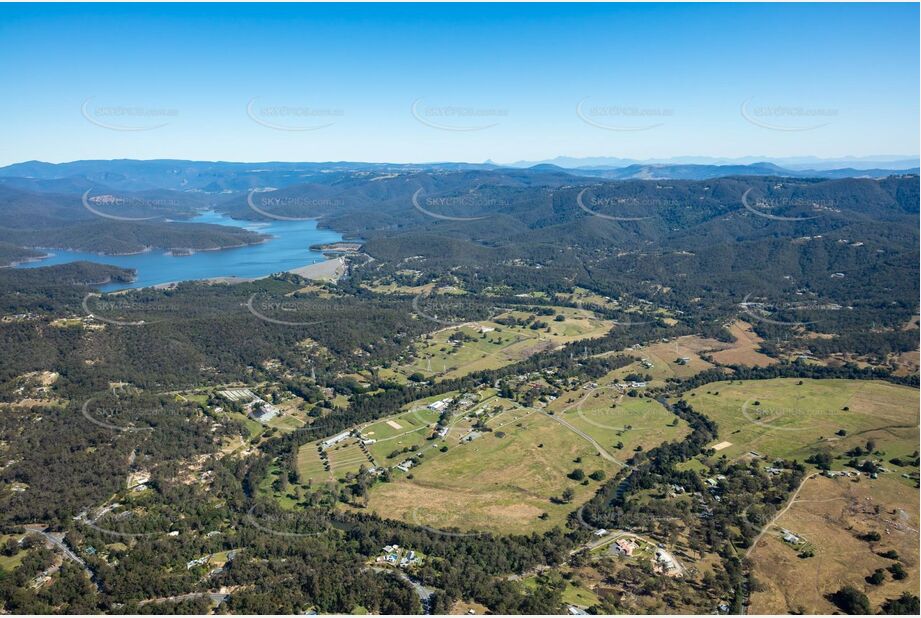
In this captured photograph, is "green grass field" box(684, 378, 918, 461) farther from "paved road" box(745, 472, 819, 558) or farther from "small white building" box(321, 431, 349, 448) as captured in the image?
"small white building" box(321, 431, 349, 448)

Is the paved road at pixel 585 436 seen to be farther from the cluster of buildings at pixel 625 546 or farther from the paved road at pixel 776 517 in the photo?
the paved road at pixel 776 517

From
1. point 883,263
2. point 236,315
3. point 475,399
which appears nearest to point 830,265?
point 883,263

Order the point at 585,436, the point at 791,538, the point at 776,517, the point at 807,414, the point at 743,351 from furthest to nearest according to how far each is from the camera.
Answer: the point at 743,351, the point at 807,414, the point at 585,436, the point at 776,517, the point at 791,538

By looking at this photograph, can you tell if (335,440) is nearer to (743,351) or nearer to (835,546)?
(835,546)

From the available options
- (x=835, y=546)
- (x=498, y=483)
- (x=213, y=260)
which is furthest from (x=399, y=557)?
(x=213, y=260)

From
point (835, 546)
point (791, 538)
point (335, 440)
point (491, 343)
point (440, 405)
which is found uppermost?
point (491, 343)

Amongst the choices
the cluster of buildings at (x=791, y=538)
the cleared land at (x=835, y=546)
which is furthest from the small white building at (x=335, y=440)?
the cluster of buildings at (x=791, y=538)

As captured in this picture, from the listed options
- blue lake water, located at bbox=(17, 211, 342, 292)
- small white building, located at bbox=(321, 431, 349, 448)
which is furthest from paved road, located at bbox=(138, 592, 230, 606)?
blue lake water, located at bbox=(17, 211, 342, 292)
